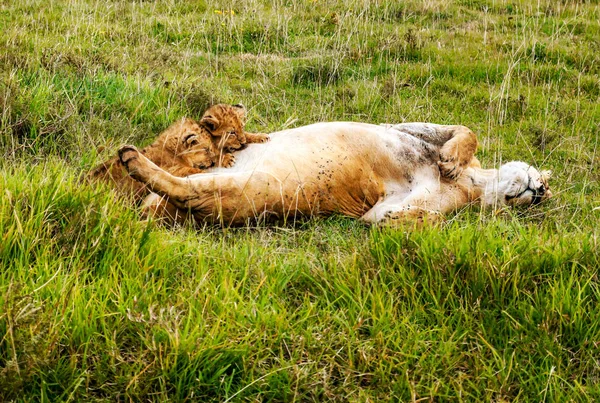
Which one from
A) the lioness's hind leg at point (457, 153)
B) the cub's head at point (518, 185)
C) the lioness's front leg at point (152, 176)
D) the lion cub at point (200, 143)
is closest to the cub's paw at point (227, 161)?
the lion cub at point (200, 143)

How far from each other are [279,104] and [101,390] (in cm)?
461

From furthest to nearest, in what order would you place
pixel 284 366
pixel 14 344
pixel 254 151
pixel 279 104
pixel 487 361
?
pixel 279 104 → pixel 254 151 → pixel 487 361 → pixel 284 366 → pixel 14 344

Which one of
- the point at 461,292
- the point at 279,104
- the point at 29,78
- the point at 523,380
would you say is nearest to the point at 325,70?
the point at 279,104

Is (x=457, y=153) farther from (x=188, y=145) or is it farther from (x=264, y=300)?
(x=264, y=300)

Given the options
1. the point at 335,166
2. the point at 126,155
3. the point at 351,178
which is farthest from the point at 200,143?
the point at 351,178

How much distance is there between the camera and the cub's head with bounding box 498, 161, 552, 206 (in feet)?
15.0

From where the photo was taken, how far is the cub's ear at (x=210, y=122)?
444cm

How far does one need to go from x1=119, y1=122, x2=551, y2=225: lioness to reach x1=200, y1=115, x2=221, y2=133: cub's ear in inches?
9.6

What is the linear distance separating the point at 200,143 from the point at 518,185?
2.17m

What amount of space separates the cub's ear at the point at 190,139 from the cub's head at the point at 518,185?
2.06 m

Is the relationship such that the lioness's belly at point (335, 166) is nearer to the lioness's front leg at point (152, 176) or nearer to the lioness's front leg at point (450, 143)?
the lioness's front leg at point (450, 143)

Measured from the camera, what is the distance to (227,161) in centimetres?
438

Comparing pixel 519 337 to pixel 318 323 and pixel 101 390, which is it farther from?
pixel 101 390

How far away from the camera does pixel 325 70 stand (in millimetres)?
7613
